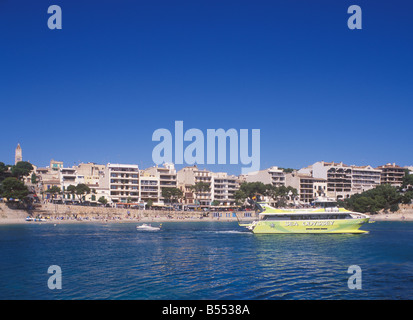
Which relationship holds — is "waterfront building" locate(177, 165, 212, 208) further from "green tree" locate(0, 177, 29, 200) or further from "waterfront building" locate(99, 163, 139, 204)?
"green tree" locate(0, 177, 29, 200)

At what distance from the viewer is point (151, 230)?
68812 millimetres

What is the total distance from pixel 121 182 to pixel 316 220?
76412mm

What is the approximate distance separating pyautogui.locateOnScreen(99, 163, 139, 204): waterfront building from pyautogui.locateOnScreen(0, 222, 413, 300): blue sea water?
72.4 metres

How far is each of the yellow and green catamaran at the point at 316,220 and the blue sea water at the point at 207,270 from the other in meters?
9.45

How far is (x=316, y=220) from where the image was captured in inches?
2188

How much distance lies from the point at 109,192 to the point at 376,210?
7804 cm

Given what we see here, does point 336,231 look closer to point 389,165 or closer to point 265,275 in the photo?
point 265,275

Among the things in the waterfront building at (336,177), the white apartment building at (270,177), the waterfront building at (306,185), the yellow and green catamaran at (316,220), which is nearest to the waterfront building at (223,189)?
the white apartment building at (270,177)

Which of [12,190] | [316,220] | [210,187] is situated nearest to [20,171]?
[12,190]

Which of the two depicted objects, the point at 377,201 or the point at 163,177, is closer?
the point at 377,201

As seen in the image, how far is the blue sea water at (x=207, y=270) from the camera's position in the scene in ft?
72.0

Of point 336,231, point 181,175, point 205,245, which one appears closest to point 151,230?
point 205,245

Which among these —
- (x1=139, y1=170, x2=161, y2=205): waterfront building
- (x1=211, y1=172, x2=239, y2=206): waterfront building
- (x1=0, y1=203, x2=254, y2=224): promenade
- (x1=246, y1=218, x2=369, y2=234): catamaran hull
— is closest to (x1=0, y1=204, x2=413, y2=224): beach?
(x1=0, y1=203, x2=254, y2=224): promenade

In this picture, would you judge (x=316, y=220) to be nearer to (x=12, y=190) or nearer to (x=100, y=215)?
(x=100, y=215)
